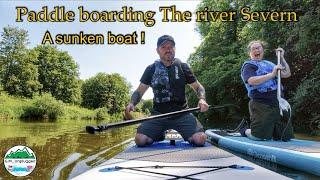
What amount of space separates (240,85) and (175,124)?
14290mm

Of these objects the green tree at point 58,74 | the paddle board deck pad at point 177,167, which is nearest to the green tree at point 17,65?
the green tree at point 58,74

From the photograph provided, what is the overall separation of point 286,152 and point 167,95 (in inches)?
59.7

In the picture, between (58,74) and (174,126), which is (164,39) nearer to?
(174,126)

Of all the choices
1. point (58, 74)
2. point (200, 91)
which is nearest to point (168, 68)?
point (200, 91)

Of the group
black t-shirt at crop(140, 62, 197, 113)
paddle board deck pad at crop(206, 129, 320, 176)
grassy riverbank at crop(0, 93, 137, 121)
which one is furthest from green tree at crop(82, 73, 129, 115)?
black t-shirt at crop(140, 62, 197, 113)

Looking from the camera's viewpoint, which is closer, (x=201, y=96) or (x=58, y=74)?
(x=201, y=96)

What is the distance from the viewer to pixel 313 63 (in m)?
12.0

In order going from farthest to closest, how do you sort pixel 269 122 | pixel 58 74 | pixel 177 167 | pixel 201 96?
1. pixel 58 74
2. pixel 269 122
3. pixel 201 96
4. pixel 177 167

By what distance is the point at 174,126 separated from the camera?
4.88m

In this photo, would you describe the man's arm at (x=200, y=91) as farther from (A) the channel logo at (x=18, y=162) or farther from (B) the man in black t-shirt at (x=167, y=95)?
(A) the channel logo at (x=18, y=162)

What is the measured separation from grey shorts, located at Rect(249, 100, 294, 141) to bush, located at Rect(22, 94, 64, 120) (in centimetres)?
2452

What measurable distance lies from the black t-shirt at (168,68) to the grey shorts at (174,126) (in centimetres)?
14

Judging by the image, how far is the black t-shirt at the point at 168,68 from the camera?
16.1 feet

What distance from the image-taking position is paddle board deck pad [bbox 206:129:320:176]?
391 centimetres
